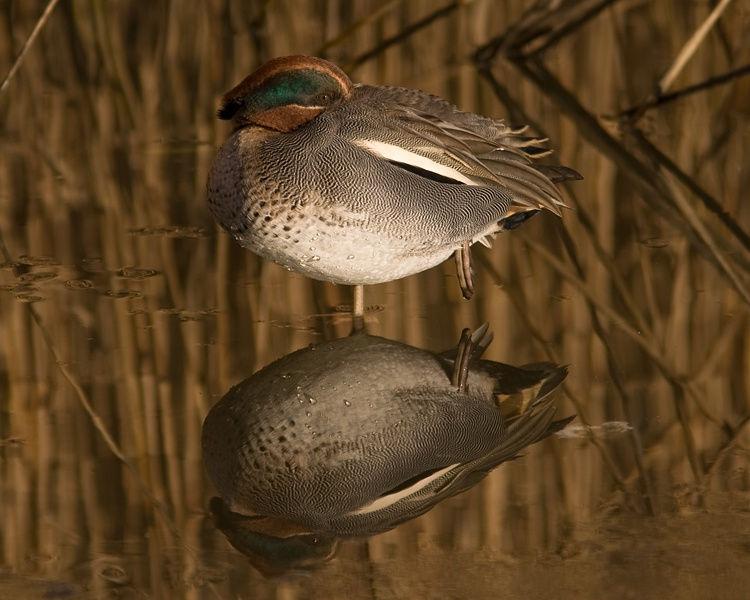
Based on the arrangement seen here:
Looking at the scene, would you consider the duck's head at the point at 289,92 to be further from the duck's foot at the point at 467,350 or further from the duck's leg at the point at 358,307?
the duck's foot at the point at 467,350

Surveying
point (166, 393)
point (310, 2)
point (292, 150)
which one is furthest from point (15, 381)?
point (310, 2)

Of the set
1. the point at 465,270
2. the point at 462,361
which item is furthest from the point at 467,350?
the point at 465,270

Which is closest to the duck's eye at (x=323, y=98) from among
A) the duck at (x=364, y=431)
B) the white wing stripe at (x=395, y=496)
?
the duck at (x=364, y=431)

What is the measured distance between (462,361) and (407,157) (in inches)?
27.0

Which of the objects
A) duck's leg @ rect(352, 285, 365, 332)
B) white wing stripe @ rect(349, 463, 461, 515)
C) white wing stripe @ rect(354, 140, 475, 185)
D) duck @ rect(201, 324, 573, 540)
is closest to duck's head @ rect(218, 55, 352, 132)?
white wing stripe @ rect(354, 140, 475, 185)

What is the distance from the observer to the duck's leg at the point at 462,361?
419cm

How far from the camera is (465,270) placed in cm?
479

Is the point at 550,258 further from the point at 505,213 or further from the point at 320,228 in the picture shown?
the point at 320,228

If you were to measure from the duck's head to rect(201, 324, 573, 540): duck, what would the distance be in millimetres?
753

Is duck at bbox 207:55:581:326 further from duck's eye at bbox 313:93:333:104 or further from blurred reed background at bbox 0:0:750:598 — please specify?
blurred reed background at bbox 0:0:750:598

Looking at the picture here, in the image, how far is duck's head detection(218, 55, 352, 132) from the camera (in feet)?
14.6

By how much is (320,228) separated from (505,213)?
876 millimetres

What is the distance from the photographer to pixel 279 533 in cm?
330

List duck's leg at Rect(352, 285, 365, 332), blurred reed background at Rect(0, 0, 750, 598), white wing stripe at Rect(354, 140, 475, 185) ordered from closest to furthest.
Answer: blurred reed background at Rect(0, 0, 750, 598)
white wing stripe at Rect(354, 140, 475, 185)
duck's leg at Rect(352, 285, 365, 332)
